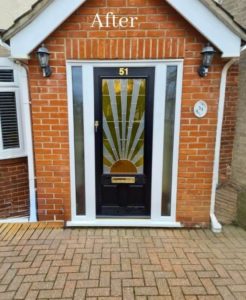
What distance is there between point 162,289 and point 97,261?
0.83 metres

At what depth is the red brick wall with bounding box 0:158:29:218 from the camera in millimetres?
4008

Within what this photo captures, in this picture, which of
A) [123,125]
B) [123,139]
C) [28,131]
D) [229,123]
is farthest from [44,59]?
[229,123]

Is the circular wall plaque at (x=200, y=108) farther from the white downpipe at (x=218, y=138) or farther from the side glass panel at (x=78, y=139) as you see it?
the side glass panel at (x=78, y=139)

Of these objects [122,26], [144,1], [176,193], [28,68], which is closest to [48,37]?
[28,68]

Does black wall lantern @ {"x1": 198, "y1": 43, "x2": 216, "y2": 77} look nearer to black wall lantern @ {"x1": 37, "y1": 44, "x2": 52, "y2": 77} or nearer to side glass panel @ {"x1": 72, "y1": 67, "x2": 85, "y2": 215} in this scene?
side glass panel @ {"x1": 72, "y1": 67, "x2": 85, "y2": 215}

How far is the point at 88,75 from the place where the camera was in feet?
10.7

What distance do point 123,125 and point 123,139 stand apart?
0.68ft

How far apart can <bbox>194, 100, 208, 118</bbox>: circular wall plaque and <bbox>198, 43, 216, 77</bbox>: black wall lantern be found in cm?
37

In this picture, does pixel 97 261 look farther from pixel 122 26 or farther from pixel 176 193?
pixel 122 26

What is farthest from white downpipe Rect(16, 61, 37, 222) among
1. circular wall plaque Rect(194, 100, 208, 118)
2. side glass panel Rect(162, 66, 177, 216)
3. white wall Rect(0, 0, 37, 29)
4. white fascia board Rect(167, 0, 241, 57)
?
circular wall plaque Rect(194, 100, 208, 118)

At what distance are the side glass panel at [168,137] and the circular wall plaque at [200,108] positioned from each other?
314 mm

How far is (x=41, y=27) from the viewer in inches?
117

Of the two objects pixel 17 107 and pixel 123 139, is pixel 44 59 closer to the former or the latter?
pixel 17 107

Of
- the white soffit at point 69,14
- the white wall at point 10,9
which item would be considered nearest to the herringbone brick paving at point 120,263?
the white soffit at point 69,14
